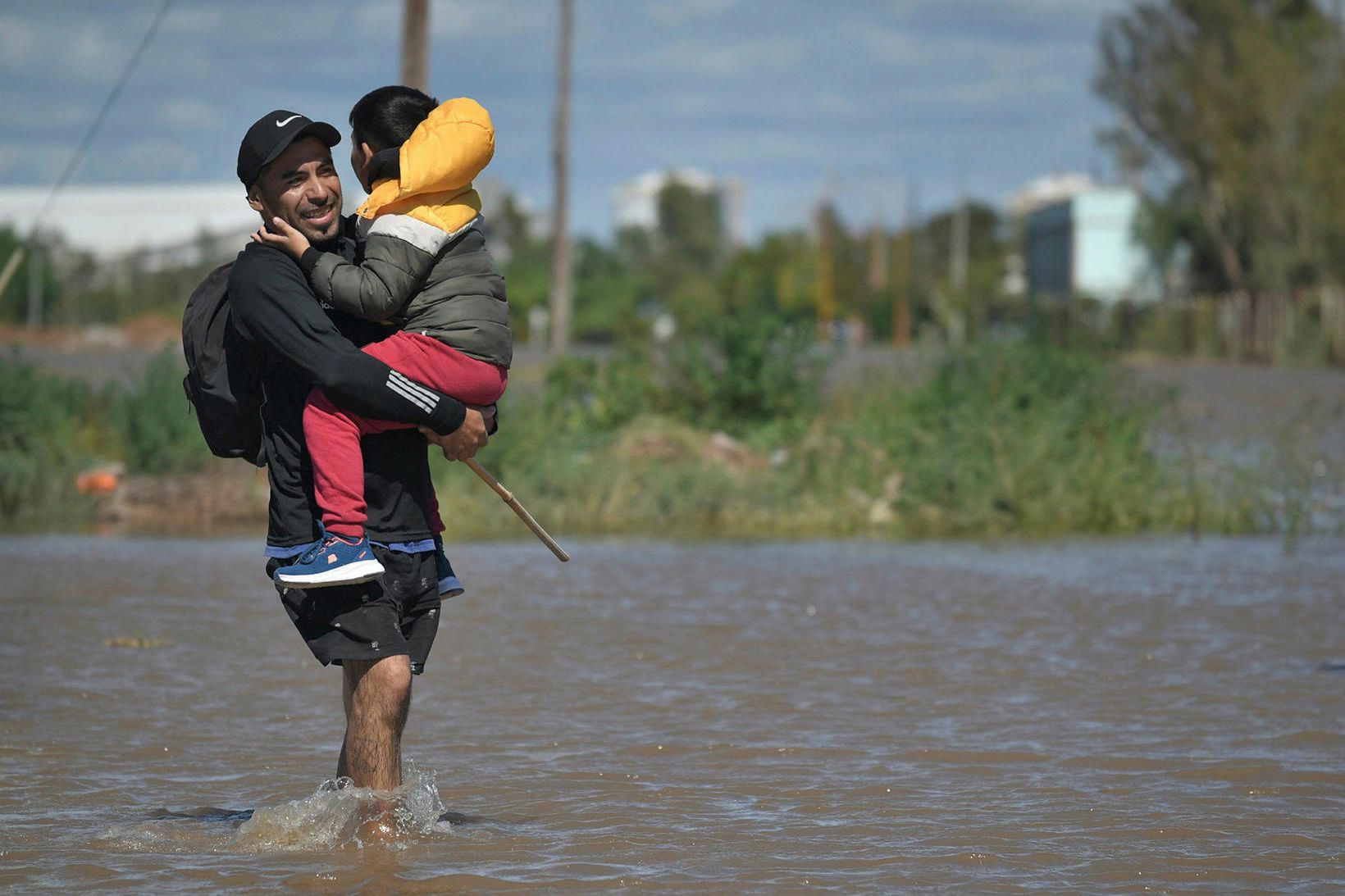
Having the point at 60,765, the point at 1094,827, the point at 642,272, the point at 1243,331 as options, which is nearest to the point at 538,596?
the point at 60,765

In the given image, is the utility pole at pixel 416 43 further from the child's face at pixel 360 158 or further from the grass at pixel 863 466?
the child's face at pixel 360 158

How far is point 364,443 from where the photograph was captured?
15.3 feet

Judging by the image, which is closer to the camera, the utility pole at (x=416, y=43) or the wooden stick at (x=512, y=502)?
the wooden stick at (x=512, y=502)

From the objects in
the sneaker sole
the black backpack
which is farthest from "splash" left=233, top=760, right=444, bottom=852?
the black backpack

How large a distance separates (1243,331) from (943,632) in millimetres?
38516

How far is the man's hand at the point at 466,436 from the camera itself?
15.3 feet

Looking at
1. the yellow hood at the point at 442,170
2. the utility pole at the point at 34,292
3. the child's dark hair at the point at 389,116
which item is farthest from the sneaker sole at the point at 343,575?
the utility pole at the point at 34,292

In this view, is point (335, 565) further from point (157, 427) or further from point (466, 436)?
point (157, 427)

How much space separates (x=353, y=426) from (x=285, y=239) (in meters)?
0.46

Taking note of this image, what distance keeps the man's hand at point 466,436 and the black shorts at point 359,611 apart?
27 cm

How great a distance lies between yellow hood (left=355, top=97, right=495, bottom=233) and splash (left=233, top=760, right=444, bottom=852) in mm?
1450

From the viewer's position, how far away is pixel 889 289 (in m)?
72.5

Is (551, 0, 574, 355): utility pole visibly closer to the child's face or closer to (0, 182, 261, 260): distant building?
the child's face

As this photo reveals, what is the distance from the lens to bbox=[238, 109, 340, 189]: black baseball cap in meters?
4.52
